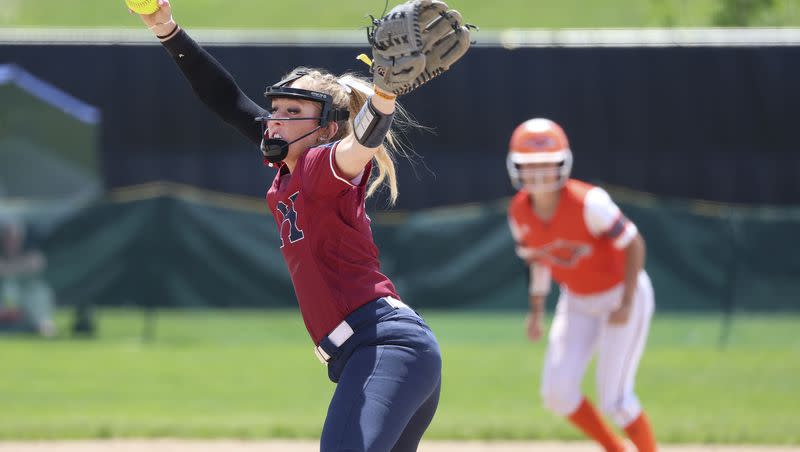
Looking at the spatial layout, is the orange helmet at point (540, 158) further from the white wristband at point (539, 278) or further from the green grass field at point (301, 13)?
the green grass field at point (301, 13)

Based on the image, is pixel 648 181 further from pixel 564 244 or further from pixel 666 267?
pixel 564 244

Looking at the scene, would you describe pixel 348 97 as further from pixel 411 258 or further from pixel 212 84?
pixel 411 258

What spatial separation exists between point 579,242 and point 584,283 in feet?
0.75

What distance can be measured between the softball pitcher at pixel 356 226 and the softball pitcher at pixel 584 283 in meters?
2.51

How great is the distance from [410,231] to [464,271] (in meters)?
0.69

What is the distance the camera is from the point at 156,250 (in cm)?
1264

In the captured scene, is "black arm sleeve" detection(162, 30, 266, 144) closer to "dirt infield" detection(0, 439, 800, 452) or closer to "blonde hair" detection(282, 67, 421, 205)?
"blonde hair" detection(282, 67, 421, 205)

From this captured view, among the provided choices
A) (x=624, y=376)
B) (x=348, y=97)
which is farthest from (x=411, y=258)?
(x=348, y=97)

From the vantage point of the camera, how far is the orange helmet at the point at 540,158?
6676 mm

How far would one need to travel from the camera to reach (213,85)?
480 centimetres

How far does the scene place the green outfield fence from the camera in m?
12.5

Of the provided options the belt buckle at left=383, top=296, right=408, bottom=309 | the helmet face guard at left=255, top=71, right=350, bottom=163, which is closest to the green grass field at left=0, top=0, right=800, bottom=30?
the helmet face guard at left=255, top=71, right=350, bottom=163

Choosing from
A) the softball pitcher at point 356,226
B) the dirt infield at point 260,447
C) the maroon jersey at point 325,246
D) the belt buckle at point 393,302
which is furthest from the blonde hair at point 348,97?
the dirt infield at point 260,447

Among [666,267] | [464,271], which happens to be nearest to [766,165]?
[666,267]
